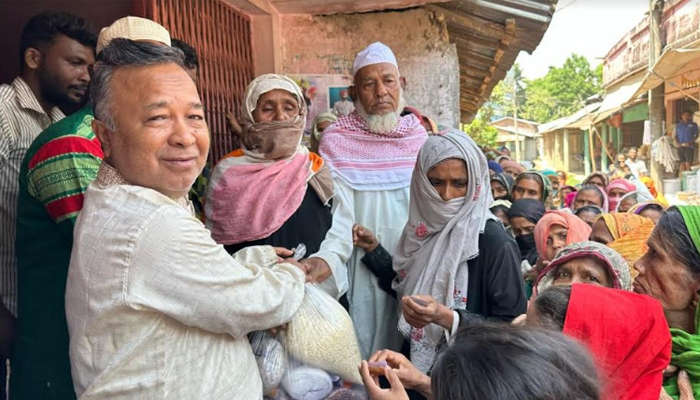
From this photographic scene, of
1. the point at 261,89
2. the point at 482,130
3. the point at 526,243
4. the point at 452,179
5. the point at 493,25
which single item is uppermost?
the point at 482,130

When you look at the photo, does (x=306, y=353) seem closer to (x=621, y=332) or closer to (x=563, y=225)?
(x=621, y=332)

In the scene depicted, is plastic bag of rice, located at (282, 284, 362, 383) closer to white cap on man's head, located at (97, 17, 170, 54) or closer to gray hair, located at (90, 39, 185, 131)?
gray hair, located at (90, 39, 185, 131)

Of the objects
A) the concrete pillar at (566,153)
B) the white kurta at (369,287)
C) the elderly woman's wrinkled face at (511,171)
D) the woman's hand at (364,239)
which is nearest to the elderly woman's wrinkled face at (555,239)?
the white kurta at (369,287)

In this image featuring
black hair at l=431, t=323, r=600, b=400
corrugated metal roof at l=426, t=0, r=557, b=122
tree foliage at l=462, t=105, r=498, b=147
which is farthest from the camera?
tree foliage at l=462, t=105, r=498, b=147

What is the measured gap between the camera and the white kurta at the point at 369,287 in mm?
2969

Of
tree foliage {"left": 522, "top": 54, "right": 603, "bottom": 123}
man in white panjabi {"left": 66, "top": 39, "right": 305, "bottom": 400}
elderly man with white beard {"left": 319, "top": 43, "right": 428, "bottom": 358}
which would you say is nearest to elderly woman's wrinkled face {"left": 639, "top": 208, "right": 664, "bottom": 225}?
elderly man with white beard {"left": 319, "top": 43, "right": 428, "bottom": 358}

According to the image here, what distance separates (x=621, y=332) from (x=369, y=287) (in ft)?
4.93

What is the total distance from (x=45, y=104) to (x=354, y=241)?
5.29ft

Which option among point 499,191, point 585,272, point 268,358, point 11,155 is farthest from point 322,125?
point 268,358

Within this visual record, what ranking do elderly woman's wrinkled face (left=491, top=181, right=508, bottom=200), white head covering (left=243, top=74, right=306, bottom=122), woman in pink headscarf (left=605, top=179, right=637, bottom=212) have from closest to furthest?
1. white head covering (left=243, top=74, right=306, bottom=122)
2. elderly woman's wrinkled face (left=491, top=181, right=508, bottom=200)
3. woman in pink headscarf (left=605, top=179, right=637, bottom=212)

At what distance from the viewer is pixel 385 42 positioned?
5387 millimetres

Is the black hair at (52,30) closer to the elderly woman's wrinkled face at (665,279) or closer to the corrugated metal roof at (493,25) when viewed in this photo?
the elderly woman's wrinkled face at (665,279)

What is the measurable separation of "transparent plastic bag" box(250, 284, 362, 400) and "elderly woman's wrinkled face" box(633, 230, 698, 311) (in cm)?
121

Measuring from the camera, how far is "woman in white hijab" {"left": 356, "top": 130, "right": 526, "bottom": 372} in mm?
2363
